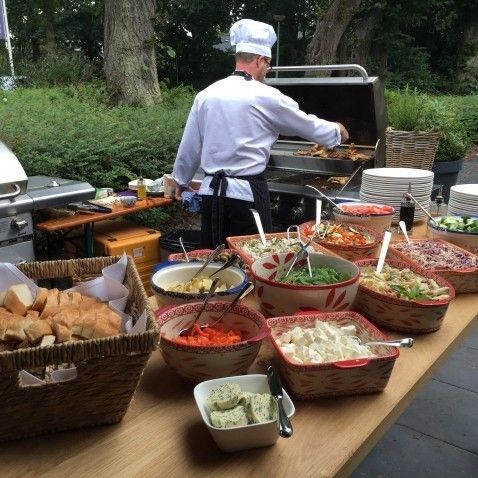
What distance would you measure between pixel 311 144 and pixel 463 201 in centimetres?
193

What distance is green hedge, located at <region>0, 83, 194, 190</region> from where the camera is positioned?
13.8 ft

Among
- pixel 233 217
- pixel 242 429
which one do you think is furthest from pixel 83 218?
pixel 242 429

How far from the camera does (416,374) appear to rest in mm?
1237

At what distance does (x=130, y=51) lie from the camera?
247 inches

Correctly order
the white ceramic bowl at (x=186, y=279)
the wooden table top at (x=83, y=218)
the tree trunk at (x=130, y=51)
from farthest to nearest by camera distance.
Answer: the tree trunk at (x=130, y=51), the wooden table top at (x=83, y=218), the white ceramic bowl at (x=186, y=279)

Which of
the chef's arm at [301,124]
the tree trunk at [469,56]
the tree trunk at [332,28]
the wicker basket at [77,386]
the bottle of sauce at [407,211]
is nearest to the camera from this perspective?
the wicker basket at [77,386]

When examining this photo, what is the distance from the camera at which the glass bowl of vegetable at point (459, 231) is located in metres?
1.97

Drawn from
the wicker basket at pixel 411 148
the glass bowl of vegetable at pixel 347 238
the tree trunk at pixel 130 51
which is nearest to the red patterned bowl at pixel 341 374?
the glass bowl of vegetable at pixel 347 238

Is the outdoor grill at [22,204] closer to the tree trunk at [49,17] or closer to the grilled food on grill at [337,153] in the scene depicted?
the grilled food on grill at [337,153]

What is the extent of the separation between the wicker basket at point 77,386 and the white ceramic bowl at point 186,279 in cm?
28

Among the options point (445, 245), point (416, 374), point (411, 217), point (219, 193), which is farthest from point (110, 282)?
point (219, 193)

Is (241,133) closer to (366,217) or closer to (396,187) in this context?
(396,187)

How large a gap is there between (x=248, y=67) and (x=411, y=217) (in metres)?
1.34

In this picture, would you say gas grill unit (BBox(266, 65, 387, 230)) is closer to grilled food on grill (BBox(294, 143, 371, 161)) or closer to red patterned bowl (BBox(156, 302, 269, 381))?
grilled food on grill (BBox(294, 143, 371, 161))
